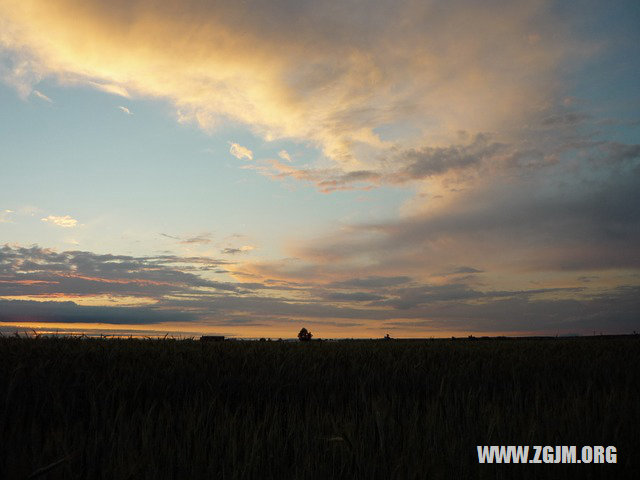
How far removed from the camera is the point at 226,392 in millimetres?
4992

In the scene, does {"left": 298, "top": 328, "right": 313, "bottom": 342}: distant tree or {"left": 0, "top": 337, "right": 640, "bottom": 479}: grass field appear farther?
{"left": 298, "top": 328, "right": 313, "bottom": 342}: distant tree

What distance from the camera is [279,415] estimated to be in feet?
13.5

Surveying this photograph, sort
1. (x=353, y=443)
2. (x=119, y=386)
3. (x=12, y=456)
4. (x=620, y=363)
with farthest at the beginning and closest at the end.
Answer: (x=620, y=363) → (x=119, y=386) → (x=353, y=443) → (x=12, y=456)

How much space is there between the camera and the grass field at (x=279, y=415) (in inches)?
106

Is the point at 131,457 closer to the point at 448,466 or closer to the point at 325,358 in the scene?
the point at 448,466

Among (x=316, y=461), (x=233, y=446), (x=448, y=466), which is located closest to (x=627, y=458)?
(x=448, y=466)

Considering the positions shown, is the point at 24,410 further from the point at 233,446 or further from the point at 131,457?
the point at 233,446

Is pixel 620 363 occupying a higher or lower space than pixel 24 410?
higher

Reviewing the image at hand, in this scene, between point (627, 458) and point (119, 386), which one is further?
point (119, 386)

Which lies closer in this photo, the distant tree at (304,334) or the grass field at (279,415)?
the grass field at (279,415)

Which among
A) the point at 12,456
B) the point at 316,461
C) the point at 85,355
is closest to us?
the point at 12,456

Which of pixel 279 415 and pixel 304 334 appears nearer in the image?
pixel 279 415

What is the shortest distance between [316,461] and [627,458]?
1.94m

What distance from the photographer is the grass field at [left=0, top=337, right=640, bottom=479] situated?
269 cm
